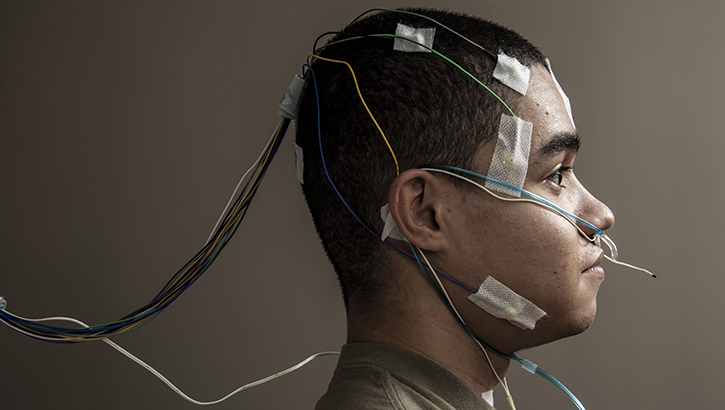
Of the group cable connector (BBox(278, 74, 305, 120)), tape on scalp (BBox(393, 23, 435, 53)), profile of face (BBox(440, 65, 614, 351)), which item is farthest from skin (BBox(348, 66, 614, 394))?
cable connector (BBox(278, 74, 305, 120))

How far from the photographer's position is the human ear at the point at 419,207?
41.3 inches

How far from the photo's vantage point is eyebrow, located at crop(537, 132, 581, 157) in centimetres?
107

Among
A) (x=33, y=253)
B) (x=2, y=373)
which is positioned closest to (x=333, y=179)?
(x=33, y=253)

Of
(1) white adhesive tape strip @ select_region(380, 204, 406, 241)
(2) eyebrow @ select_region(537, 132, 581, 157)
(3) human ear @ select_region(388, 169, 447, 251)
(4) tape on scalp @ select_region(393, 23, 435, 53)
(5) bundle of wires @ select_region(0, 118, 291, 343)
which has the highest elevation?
(4) tape on scalp @ select_region(393, 23, 435, 53)

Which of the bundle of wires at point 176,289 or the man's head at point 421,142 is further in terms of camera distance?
the bundle of wires at point 176,289

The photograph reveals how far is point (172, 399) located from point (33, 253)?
789 mm

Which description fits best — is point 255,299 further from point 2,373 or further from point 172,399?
point 2,373

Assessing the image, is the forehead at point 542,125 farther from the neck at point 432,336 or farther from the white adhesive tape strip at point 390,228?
the neck at point 432,336

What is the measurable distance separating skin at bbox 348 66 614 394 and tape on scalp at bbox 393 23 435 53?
0.75ft

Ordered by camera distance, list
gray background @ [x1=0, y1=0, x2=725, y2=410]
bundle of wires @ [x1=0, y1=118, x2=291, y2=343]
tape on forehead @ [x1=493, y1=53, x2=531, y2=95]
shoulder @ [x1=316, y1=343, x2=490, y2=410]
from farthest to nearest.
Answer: gray background @ [x1=0, y1=0, x2=725, y2=410]
bundle of wires @ [x1=0, y1=118, x2=291, y2=343]
tape on forehead @ [x1=493, y1=53, x2=531, y2=95]
shoulder @ [x1=316, y1=343, x2=490, y2=410]

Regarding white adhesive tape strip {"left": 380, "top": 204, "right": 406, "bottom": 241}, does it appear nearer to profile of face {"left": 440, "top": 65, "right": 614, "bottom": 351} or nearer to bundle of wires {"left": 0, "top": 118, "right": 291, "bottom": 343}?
profile of face {"left": 440, "top": 65, "right": 614, "bottom": 351}

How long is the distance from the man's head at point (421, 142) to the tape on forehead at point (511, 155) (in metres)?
0.02

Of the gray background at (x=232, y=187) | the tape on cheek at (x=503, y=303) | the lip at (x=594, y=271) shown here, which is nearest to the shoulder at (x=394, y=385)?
the tape on cheek at (x=503, y=303)

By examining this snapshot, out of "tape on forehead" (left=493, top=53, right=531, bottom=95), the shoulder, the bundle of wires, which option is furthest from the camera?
the bundle of wires
